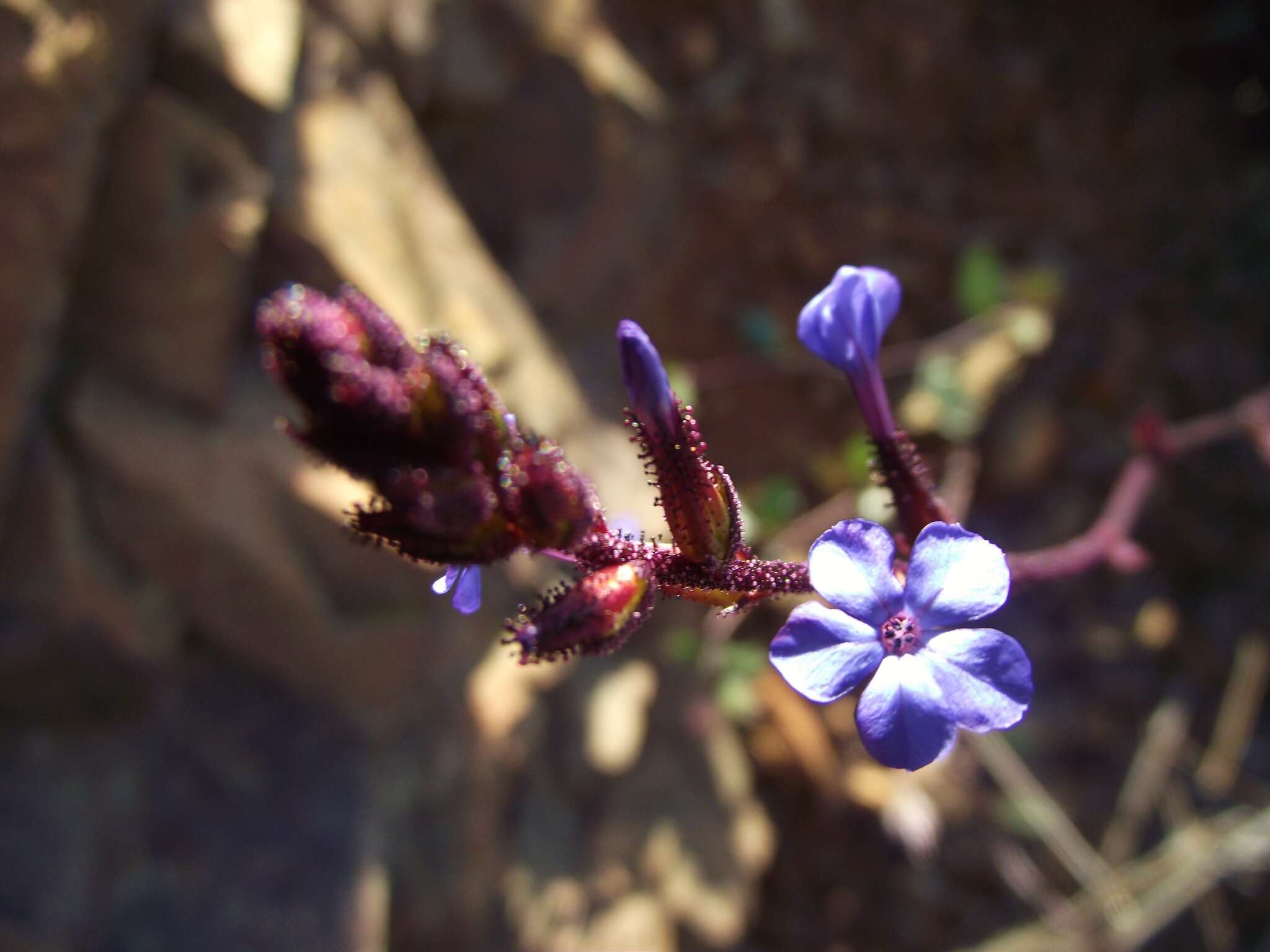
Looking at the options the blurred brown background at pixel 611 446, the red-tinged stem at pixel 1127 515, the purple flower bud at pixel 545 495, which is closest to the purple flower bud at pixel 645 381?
the purple flower bud at pixel 545 495

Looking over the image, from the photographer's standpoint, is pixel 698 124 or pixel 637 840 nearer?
pixel 637 840

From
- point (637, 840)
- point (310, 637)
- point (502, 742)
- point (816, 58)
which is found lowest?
point (637, 840)

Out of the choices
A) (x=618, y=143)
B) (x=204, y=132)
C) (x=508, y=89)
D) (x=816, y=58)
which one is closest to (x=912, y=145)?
(x=816, y=58)

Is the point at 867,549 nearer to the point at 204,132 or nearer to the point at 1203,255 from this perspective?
the point at 204,132

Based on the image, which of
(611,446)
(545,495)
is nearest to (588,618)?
(545,495)

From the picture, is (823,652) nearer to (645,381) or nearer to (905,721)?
(905,721)

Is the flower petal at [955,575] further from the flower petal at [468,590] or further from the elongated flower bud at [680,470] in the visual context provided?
the flower petal at [468,590]

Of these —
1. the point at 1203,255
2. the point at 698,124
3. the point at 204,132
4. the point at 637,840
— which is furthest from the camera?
the point at 1203,255
